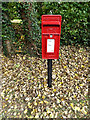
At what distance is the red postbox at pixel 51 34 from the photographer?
2.47 metres

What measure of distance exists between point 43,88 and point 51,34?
5.21 feet

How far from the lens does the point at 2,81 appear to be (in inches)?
142

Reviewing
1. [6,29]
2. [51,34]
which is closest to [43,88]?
[51,34]

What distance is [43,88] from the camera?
335cm

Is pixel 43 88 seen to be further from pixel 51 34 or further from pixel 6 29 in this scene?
pixel 6 29

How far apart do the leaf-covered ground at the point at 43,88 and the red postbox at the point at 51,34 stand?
106cm

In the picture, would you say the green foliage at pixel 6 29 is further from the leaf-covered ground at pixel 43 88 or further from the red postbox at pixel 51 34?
the red postbox at pixel 51 34

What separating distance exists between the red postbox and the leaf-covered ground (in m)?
1.06

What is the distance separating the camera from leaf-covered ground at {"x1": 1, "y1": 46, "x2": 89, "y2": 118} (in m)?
2.83

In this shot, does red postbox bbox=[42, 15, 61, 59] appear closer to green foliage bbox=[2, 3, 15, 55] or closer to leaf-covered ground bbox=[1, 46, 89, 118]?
leaf-covered ground bbox=[1, 46, 89, 118]

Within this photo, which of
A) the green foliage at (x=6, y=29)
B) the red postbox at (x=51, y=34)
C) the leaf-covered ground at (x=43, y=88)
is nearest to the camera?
the red postbox at (x=51, y=34)

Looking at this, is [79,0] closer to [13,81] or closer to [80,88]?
[80,88]

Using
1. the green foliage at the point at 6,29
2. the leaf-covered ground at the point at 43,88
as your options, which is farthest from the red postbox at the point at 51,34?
the green foliage at the point at 6,29

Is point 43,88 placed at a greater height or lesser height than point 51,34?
lesser
